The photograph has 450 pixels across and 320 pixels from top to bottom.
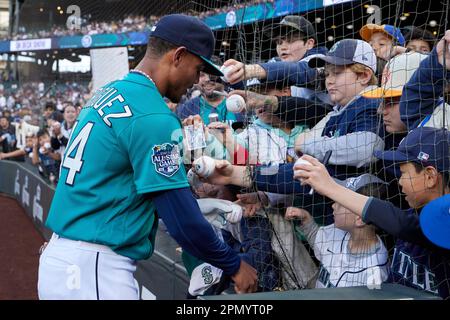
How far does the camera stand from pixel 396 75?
6.73 ft

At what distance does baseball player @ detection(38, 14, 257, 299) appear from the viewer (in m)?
1.50

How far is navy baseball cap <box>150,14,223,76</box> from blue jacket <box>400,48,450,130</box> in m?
0.80

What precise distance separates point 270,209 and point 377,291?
3.09 ft

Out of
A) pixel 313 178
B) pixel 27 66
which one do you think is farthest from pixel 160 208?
pixel 27 66

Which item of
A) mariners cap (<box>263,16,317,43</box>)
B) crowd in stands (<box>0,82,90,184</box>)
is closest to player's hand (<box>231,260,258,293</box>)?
mariners cap (<box>263,16,317,43</box>)

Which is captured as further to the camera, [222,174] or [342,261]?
[222,174]

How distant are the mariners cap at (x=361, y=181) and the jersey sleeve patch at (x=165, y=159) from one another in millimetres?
679

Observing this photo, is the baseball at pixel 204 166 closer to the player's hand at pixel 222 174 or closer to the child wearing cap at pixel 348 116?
the player's hand at pixel 222 174

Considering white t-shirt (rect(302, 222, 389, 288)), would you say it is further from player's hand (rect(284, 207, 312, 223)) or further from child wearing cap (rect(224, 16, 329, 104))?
child wearing cap (rect(224, 16, 329, 104))

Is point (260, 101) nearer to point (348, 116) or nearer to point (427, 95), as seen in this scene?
point (348, 116)

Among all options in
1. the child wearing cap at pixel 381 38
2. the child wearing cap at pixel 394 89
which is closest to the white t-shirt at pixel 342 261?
the child wearing cap at pixel 394 89

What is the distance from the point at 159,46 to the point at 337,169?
2.91 ft

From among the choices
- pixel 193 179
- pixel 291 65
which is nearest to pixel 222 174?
pixel 193 179

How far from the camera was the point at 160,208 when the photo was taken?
4.94 feet
